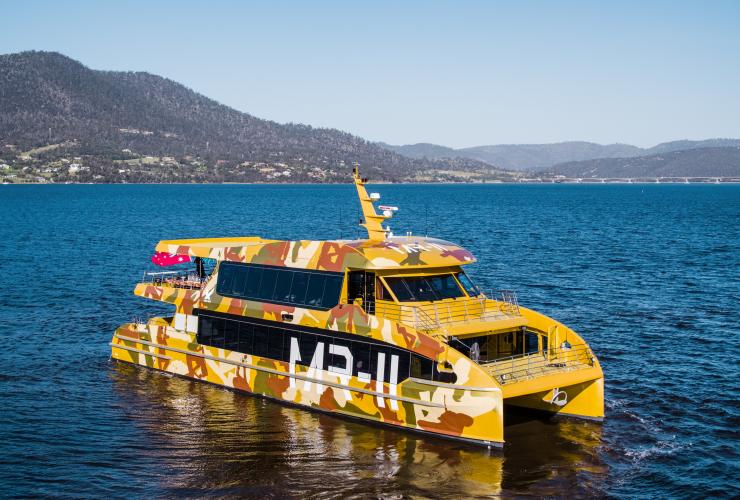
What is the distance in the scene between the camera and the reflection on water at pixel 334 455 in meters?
17.2

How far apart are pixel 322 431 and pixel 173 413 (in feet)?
14.3

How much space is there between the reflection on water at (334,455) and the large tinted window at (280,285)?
292 cm

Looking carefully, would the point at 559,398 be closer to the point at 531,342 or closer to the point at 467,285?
the point at 531,342

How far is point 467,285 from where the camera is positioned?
73.8 feet

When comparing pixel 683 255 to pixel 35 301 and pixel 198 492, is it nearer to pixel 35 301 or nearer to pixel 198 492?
pixel 35 301

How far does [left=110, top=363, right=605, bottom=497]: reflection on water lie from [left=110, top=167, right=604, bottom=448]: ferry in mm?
517

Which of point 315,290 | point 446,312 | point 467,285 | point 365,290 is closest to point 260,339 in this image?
point 315,290

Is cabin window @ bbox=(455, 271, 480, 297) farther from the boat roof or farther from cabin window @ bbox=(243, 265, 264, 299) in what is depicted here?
cabin window @ bbox=(243, 265, 264, 299)

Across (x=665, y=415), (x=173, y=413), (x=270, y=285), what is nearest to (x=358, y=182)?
(x=270, y=285)

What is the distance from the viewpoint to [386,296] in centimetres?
2102

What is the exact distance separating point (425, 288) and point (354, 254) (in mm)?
2083

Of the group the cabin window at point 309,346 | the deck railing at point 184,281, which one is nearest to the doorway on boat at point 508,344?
the cabin window at point 309,346

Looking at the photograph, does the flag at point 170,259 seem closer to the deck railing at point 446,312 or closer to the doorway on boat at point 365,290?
the doorway on boat at point 365,290

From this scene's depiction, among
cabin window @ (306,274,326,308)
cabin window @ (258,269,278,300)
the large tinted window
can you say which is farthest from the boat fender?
cabin window @ (258,269,278,300)
